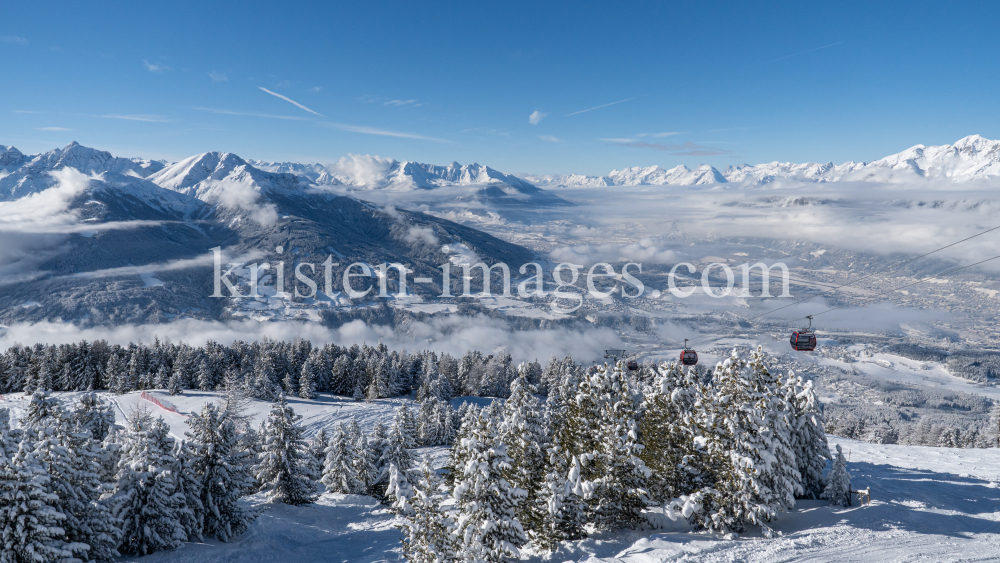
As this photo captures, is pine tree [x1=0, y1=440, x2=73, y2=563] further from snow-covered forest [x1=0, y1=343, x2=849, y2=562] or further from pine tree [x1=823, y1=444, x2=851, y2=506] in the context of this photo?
pine tree [x1=823, y1=444, x2=851, y2=506]

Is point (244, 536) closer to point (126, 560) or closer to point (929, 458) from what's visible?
point (126, 560)

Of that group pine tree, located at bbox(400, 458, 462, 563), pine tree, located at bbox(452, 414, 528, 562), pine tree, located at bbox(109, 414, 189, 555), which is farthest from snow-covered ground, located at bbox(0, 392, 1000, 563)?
pine tree, located at bbox(400, 458, 462, 563)

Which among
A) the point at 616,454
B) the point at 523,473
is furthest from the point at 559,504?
the point at 616,454

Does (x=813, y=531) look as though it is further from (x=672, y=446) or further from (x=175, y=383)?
(x=175, y=383)

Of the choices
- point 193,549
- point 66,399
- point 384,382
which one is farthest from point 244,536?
point 66,399

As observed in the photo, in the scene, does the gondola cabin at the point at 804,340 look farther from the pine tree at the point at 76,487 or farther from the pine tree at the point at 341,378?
the pine tree at the point at 341,378
